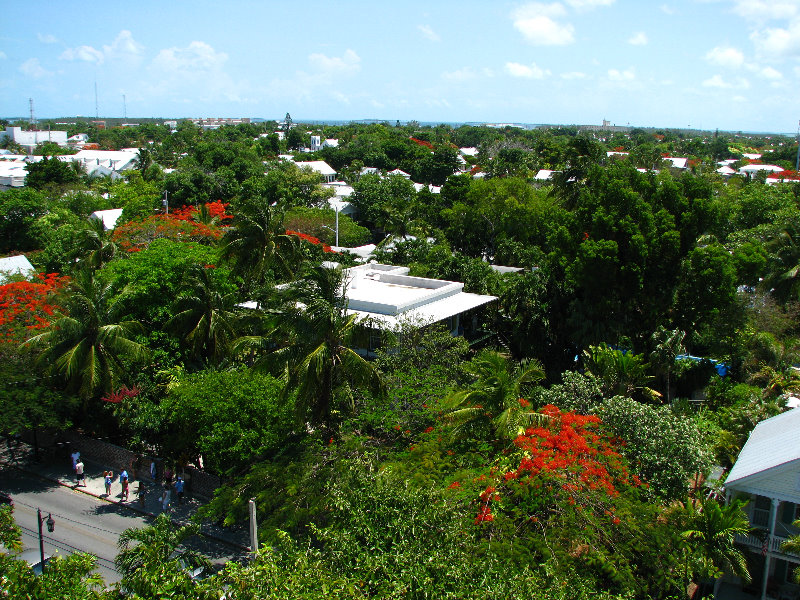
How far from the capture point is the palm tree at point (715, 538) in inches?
554

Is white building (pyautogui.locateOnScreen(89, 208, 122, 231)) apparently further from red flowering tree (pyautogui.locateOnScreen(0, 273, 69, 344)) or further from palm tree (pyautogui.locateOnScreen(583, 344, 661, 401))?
palm tree (pyautogui.locateOnScreen(583, 344, 661, 401))

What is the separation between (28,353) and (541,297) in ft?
71.5

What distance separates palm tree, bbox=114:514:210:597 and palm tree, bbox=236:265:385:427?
5.04m

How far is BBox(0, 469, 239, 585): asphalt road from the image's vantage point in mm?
17945

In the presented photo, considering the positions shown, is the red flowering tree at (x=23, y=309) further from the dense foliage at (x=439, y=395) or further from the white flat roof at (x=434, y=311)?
the white flat roof at (x=434, y=311)

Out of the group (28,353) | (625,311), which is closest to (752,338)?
(625,311)

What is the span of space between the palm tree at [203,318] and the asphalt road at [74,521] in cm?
627

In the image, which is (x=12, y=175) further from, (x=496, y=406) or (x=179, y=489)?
(x=496, y=406)

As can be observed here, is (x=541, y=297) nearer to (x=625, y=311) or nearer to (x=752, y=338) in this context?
(x=625, y=311)

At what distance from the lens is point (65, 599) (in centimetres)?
974

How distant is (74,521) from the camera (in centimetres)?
1952

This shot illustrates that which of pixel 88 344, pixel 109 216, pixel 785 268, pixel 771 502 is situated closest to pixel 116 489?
pixel 88 344

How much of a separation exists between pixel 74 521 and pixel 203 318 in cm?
782

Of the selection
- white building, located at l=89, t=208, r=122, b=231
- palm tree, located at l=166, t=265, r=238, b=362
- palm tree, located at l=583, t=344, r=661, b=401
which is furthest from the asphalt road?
white building, located at l=89, t=208, r=122, b=231
